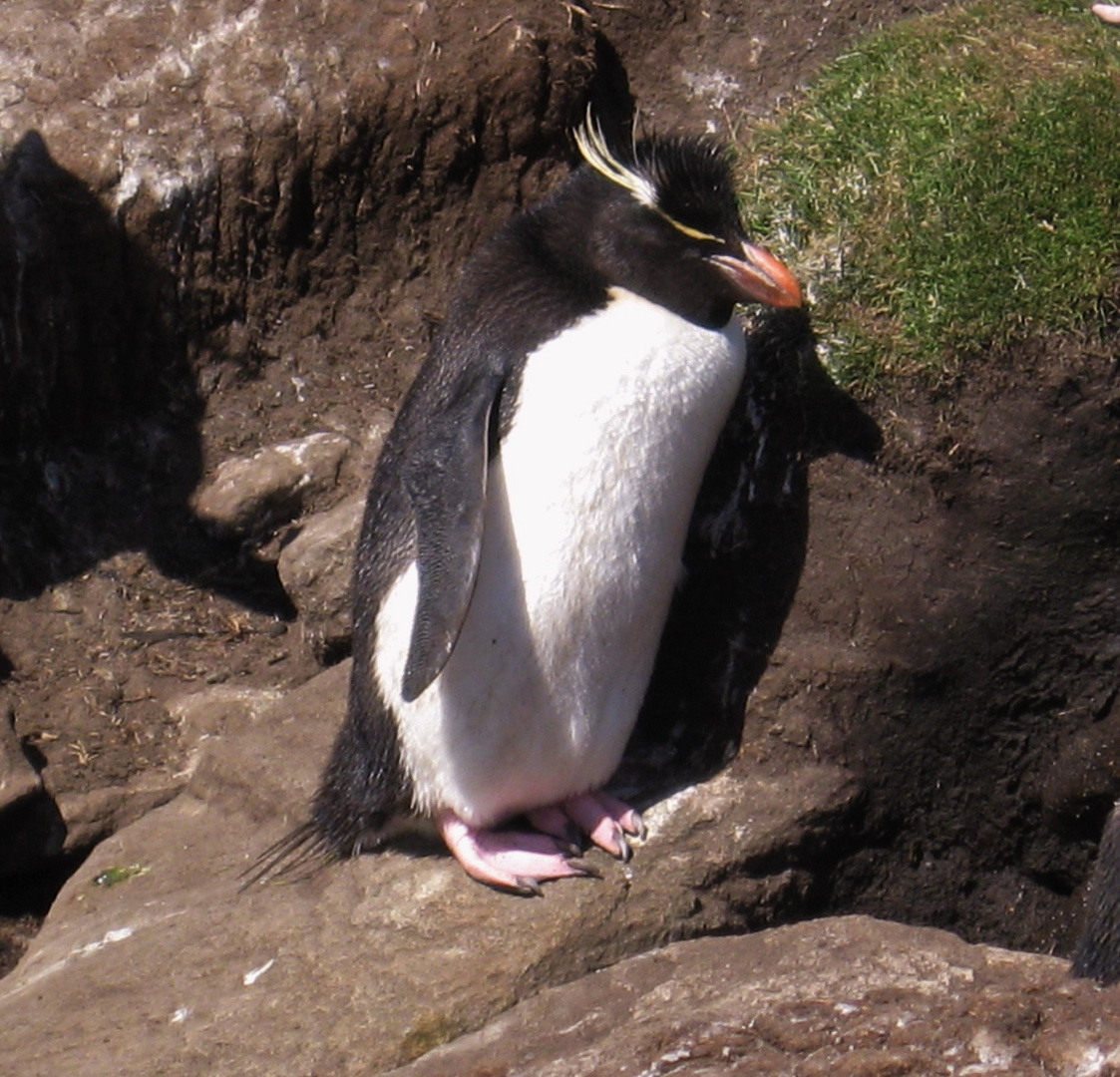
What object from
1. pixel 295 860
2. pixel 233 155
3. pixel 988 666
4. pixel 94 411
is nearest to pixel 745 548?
pixel 988 666

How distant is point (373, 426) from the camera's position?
4.19 meters

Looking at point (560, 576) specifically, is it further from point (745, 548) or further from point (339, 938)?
point (339, 938)

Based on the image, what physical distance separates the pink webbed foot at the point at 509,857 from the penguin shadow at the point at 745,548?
1.13ft

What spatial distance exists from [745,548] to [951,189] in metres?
0.90

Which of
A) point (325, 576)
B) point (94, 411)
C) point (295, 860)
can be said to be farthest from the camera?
point (94, 411)

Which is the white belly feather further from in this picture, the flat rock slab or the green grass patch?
the green grass patch

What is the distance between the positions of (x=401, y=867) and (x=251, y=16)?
2445mm

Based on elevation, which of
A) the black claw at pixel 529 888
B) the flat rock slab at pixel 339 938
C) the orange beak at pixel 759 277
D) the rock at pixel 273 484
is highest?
the orange beak at pixel 759 277

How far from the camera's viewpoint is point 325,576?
385cm

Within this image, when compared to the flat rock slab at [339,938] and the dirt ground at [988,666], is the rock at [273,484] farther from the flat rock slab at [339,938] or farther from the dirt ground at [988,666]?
the flat rock slab at [339,938]

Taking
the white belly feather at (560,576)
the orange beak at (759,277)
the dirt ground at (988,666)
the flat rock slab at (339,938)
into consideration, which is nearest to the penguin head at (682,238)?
the orange beak at (759,277)

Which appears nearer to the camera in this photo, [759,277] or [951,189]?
[759,277]

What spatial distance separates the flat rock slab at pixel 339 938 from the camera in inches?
102

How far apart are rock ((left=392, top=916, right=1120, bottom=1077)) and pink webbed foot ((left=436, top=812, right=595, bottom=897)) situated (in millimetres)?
349
